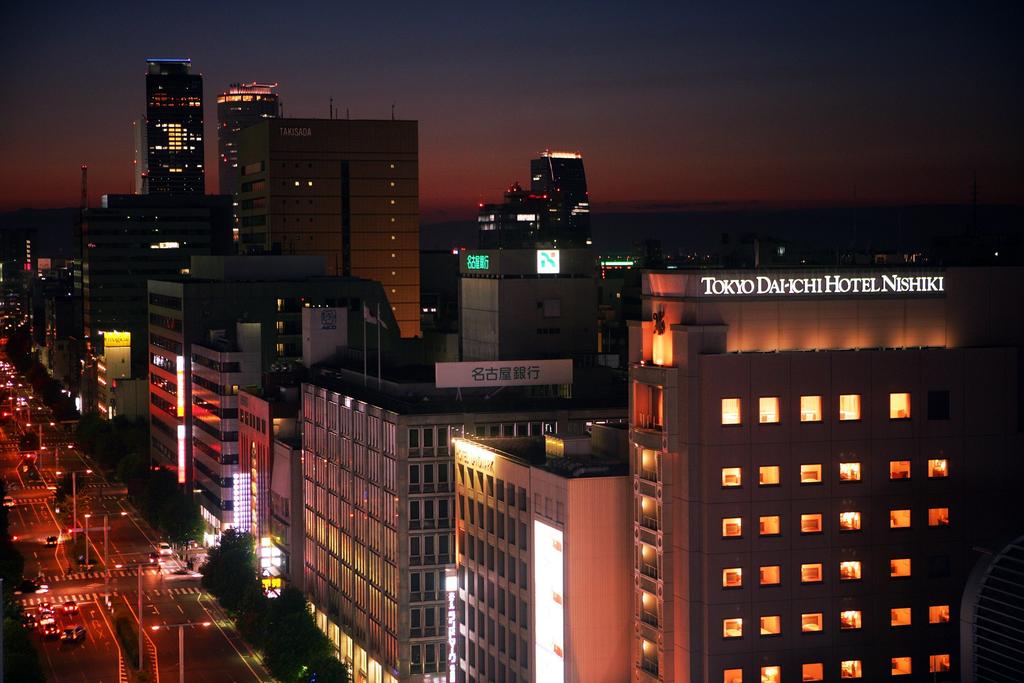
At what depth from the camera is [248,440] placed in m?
181

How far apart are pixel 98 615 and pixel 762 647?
98218 millimetres

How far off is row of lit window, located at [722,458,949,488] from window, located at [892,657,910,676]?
1014 cm

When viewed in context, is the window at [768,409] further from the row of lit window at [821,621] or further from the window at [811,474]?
A: the row of lit window at [821,621]

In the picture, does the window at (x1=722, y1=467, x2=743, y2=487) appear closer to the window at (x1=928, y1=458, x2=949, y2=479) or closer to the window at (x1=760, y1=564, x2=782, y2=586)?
the window at (x1=760, y1=564, x2=782, y2=586)

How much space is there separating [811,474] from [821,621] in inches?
316

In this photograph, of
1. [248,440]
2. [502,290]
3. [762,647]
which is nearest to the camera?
[762,647]

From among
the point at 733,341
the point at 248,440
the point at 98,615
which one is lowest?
the point at 98,615

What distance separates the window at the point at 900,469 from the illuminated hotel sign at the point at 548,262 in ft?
216

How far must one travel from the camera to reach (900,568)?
289 ft

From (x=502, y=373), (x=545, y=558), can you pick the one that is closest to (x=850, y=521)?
(x=545, y=558)

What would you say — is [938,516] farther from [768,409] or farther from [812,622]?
[768,409]

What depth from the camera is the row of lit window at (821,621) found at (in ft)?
279

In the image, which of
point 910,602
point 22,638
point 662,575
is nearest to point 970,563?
point 910,602

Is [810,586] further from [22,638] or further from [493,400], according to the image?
[22,638]
